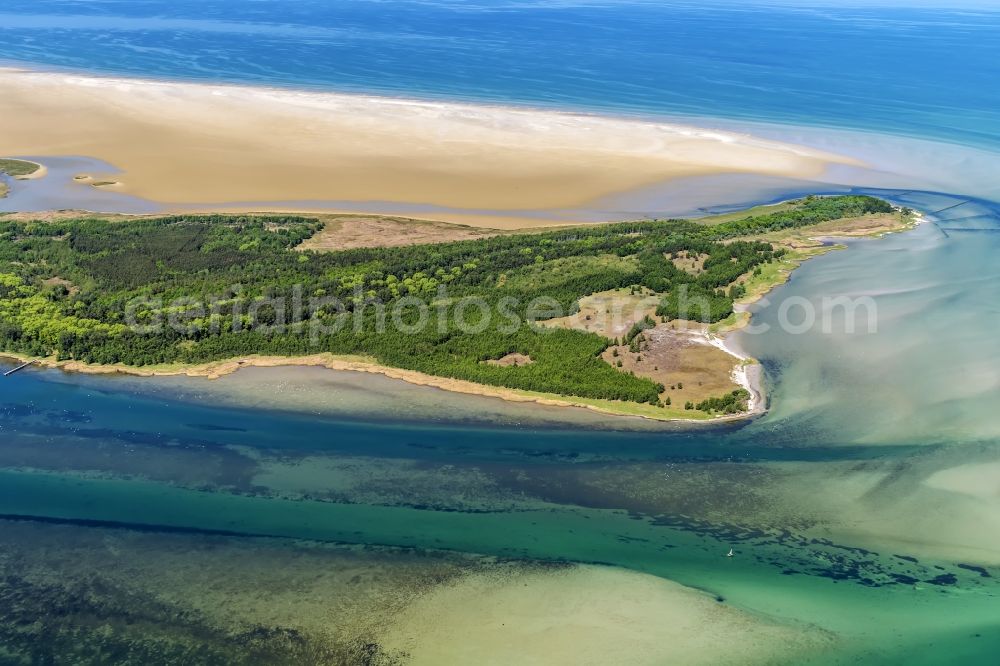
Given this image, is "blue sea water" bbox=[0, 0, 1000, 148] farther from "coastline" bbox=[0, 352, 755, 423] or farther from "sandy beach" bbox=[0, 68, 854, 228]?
"coastline" bbox=[0, 352, 755, 423]

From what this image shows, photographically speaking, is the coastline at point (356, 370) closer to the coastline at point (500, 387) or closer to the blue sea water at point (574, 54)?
the coastline at point (500, 387)

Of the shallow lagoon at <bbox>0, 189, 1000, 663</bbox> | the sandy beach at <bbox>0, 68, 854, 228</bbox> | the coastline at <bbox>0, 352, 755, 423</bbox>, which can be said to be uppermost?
the sandy beach at <bbox>0, 68, 854, 228</bbox>

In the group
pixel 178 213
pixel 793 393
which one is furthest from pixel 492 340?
pixel 178 213

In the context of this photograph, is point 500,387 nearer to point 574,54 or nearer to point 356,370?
point 356,370

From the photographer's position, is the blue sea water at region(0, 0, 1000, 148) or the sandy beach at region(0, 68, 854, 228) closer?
the sandy beach at region(0, 68, 854, 228)

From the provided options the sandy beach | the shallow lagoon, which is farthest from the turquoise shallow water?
the sandy beach

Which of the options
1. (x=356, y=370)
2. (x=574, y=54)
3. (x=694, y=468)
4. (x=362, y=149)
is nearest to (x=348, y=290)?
(x=356, y=370)

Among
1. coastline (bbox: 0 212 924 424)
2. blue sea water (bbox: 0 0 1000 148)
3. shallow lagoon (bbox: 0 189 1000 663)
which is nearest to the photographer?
shallow lagoon (bbox: 0 189 1000 663)
